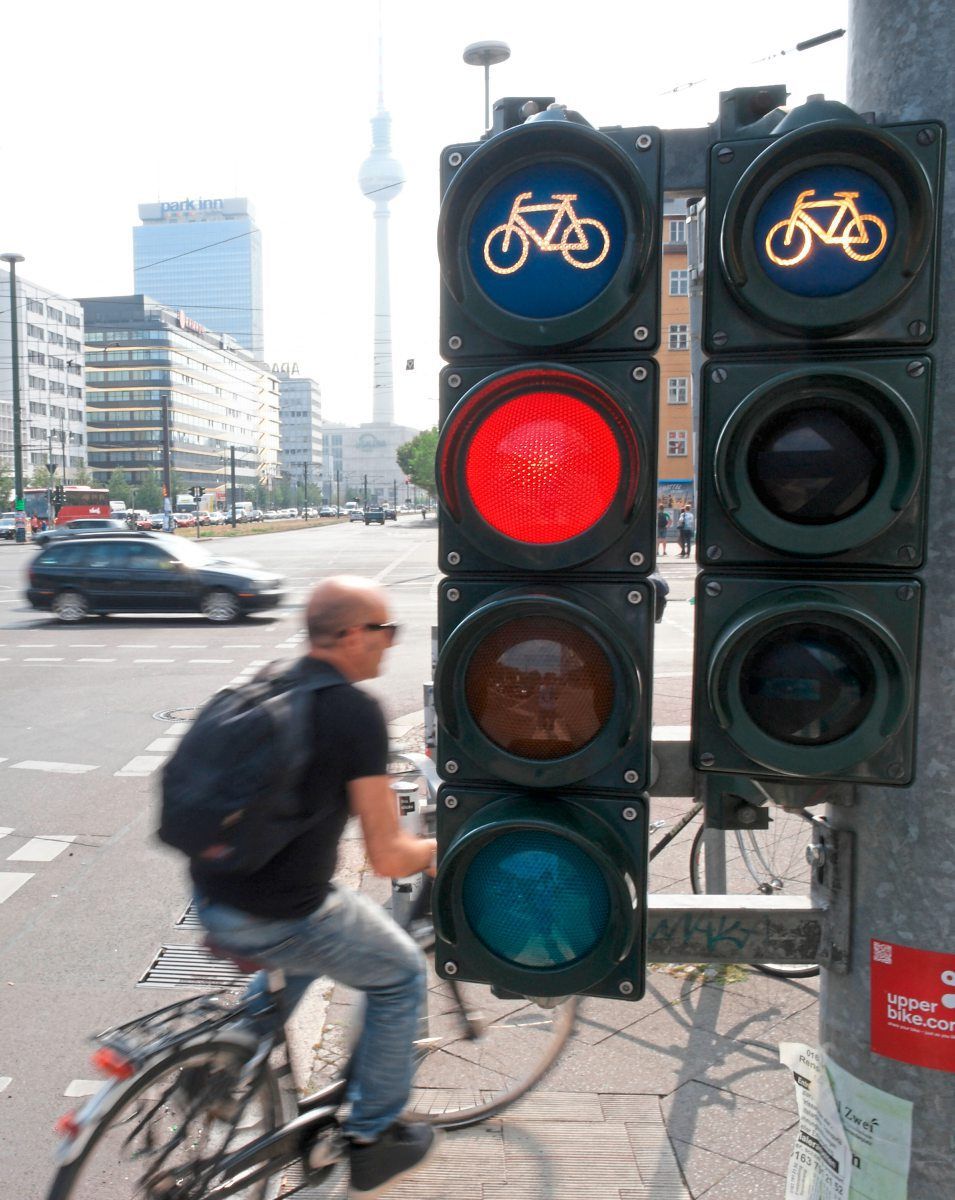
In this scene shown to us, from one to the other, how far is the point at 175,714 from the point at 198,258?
572ft

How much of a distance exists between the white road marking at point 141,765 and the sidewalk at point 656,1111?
4498mm

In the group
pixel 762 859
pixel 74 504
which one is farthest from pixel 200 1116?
pixel 74 504

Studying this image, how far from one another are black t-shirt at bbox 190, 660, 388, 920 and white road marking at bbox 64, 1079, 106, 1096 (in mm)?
1645

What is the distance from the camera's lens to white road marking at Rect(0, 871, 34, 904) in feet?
19.2

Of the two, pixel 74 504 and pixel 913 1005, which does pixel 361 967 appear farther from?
pixel 74 504

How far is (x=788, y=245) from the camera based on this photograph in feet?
4.89

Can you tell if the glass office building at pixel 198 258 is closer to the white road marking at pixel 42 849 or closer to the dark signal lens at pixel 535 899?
the white road marking at pixel 42 849

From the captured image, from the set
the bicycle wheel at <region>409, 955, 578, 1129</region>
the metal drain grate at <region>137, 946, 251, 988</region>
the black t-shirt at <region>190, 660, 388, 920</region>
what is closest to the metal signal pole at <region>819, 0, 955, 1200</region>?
the black t-shirt at <region>190, 660, 388, 920</region>

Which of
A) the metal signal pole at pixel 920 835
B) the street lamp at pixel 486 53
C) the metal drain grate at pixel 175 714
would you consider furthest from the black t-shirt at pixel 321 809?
the street lamp at pixel 486 53

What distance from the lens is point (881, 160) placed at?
1.42 m

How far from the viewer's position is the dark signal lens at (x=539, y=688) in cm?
154

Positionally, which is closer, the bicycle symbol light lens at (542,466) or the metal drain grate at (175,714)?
the bicycle symbol light lens at (542,466)

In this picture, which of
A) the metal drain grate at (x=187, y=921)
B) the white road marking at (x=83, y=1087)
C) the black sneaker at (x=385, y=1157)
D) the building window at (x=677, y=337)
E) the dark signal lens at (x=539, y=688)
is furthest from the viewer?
the building window at (x=677, y=337)

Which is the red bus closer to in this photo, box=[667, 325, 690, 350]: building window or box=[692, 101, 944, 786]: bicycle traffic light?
box=[667, 325, 690, 350]: building window
